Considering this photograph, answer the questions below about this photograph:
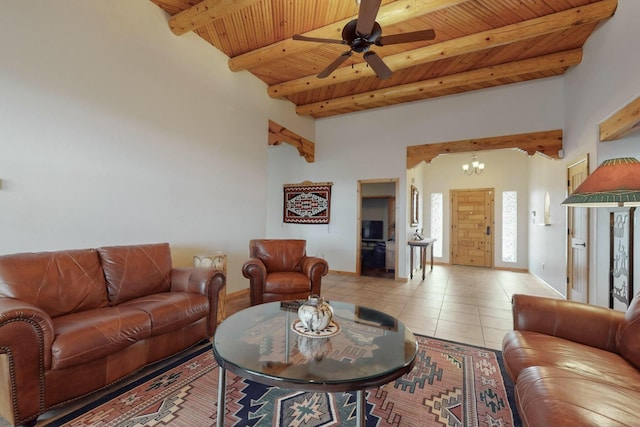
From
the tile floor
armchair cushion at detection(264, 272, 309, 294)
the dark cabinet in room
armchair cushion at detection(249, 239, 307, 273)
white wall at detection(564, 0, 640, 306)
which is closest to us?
white wall at detection(564, 0, 640, 306)

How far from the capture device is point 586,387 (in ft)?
3.46

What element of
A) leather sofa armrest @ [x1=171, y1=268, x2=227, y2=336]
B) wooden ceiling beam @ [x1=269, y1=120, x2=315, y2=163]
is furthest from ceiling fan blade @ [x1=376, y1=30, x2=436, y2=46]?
wooden ceiling beam @ [x1=269, y1=120, x2=315, y2=163]

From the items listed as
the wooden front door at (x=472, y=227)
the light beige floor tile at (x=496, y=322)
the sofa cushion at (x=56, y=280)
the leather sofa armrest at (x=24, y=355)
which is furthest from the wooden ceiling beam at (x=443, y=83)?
the leather sofa armrest at (x=24, y=355)

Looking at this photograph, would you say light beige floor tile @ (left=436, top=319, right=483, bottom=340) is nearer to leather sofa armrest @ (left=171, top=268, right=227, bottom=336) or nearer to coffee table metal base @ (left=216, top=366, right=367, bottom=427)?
coffee table metal base @ (left=216, top=366, right=367, bottom=427)

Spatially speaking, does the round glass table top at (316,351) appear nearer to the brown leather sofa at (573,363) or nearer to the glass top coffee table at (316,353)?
the glass top coffee table at (316,353)

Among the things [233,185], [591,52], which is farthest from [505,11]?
[233,185]

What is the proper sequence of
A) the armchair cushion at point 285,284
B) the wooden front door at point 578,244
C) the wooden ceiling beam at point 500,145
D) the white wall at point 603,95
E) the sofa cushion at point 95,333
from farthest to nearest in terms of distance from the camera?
the wooden ceiling beam at point 500,145 → the wooden front door at point 578,244 → the armchair cushion at point 285,284 → the white wall at point 603,95 → the sofa cushion at point 95,333

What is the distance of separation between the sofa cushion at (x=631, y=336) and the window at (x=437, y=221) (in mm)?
6189

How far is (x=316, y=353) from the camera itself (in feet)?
4.76

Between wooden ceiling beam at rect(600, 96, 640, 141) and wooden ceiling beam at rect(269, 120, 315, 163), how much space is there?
177 inches

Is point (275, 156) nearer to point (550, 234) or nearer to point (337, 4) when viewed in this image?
point (337, 4)

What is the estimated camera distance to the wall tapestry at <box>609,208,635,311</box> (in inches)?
79.4

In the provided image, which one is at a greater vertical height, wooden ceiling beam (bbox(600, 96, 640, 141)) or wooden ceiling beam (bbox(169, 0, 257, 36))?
wooden ceiling beam (bbox(169, 0, 257, 36))

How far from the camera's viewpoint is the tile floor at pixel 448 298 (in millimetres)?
2932
